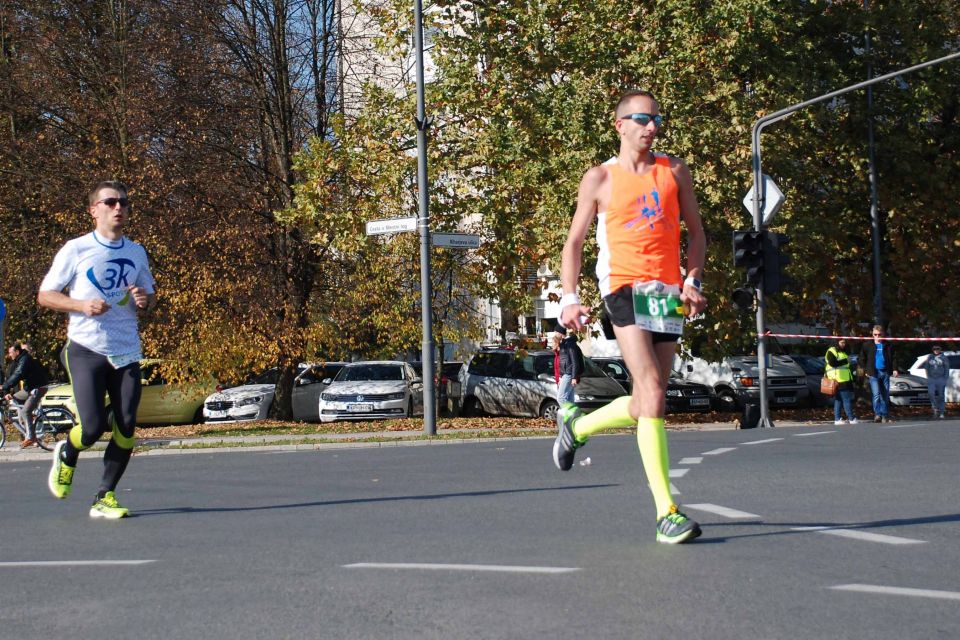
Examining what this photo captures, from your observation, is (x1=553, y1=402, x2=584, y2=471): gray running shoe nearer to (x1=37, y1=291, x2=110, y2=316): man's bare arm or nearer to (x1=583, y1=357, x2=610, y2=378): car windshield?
(x1=37, y1=291, x2=110, y2=316): man's bare arm

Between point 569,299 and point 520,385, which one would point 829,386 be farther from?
point 569,299

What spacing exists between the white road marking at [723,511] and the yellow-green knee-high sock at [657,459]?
3.80 ft

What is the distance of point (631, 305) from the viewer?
6.29 meters

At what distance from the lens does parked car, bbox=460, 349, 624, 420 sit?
90.8ft

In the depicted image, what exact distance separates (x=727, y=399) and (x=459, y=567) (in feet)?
93.3

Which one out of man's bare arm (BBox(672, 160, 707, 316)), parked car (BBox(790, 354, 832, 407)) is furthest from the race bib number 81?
parked car (BBox(790, 354, 832, 407))

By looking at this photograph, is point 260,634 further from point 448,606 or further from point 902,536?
point 902,536

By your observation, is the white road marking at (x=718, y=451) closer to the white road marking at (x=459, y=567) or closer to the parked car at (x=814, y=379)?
the white road marking at (x=459, y=567)

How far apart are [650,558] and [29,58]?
2953cm

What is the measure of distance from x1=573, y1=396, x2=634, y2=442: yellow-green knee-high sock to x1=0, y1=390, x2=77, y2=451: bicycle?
15113mm

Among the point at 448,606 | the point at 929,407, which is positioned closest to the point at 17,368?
the point at 448,606

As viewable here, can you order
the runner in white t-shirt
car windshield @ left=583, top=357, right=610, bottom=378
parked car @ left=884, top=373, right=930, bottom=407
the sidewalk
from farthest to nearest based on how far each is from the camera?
parked car @ left=884, top=373, right=930, bottom=407
car windshield @ left=583, top=357, right=610, bottom=378
the sidewalk
the runner in white t-shirt

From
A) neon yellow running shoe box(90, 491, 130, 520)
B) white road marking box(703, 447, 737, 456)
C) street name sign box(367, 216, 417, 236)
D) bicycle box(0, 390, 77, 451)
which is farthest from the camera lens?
bicycle box(0, 390, 77, 451)

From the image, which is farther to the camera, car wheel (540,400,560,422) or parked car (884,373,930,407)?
parked car (884,373,930,407)
